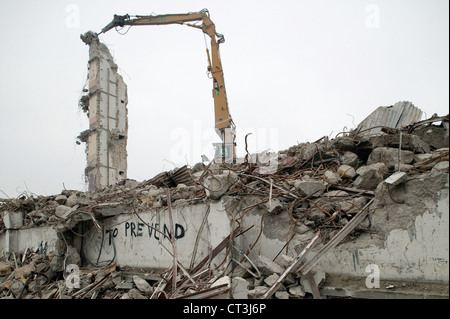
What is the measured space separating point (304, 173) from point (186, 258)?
7.58 ft

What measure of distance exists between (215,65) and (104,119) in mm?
6644

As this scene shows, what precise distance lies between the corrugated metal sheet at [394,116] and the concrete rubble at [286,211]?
1184 mm

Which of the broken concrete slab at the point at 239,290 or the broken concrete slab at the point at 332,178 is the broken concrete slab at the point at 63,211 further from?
the broken concrete slab at the point at 332,178

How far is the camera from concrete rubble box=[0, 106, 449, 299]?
3.31 metres

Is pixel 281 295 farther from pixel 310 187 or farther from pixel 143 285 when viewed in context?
pixel 143 285

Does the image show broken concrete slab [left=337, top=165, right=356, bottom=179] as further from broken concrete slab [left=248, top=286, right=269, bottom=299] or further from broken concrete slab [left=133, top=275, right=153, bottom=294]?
broken concrete slab [left=133, top=275, right=153, bottom=294]

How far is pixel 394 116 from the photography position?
6.50 m

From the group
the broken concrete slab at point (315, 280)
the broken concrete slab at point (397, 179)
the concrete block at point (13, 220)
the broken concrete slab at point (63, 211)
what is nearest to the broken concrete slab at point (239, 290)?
the broken concrete slab at point (315, 280)

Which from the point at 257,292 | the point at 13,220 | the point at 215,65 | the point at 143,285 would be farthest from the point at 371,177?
the point at 215,65

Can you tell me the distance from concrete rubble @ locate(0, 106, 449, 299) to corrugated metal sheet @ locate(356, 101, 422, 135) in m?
1.18

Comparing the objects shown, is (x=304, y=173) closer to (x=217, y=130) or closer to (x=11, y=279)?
(x=11, y=279)

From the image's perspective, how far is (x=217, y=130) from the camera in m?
12.4
